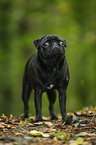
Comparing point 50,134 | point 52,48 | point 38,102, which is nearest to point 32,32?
point 38,102

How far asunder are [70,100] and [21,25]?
605cm

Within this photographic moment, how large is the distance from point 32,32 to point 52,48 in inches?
372

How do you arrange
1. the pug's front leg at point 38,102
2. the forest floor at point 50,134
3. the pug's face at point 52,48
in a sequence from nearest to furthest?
1. the forest floor at point 50,134
2. the pug's face at point 52,48
3. the pug's front leg at point 38,102

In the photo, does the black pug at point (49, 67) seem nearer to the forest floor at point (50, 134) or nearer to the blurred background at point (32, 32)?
the forest floor at point (50, 134)

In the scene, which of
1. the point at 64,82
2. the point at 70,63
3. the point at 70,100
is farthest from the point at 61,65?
the point at 70,100

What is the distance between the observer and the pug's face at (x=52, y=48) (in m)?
4.72

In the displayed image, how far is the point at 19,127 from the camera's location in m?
4.48

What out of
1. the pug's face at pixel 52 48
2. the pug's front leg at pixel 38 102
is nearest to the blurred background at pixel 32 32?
the pug's front leg at pixel 38 102

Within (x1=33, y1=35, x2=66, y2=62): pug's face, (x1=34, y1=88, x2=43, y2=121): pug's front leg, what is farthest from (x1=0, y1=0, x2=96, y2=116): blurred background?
(x1=33, y1=35, x2=66, y2=62): pug's face

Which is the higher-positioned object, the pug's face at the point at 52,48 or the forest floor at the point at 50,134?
the pug's face at the point at 52,48

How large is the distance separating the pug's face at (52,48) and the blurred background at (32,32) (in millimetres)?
7956

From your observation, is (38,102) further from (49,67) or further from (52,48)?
(52,48)

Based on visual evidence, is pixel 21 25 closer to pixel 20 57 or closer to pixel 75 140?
pixel 20 57

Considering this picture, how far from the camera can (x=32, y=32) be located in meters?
14.0
